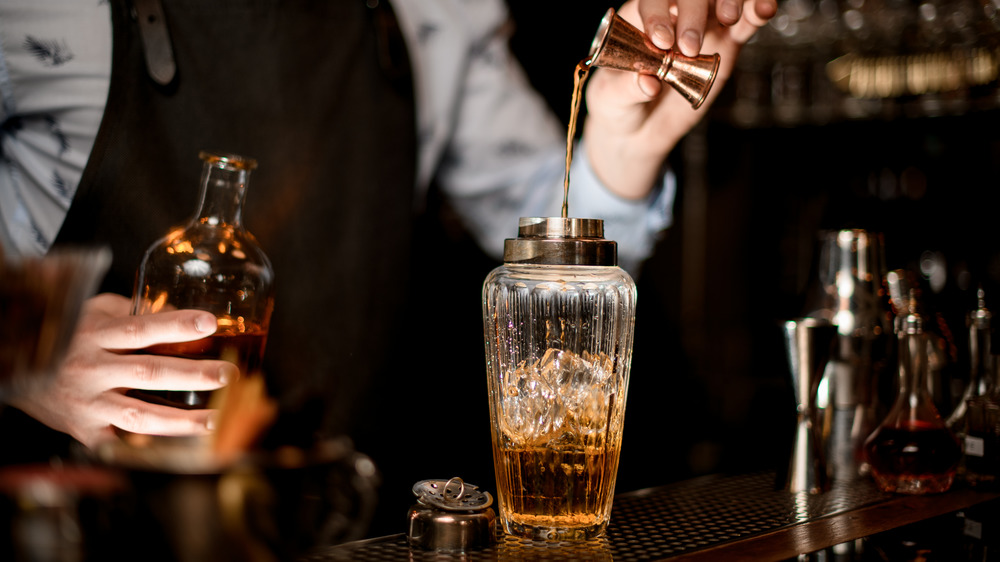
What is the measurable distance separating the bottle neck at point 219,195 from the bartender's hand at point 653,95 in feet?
1.79

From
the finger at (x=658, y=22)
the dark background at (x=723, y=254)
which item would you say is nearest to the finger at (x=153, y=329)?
the finger at (x=658, y=22)

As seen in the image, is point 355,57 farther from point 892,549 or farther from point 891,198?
point 891,198

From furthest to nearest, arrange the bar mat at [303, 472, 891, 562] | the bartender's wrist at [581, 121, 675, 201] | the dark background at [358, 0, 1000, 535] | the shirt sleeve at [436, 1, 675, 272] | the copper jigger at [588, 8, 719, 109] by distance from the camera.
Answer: the dark background at [358, 0, 1000, 535]
the shirt sleeve at [436, 1, 675, 272]
the bartender's wrist at [581, 121, 675, 201]
the copper jigger at [588, 8, 719, 109]
the bar mat at [303, 472, 891, 562]

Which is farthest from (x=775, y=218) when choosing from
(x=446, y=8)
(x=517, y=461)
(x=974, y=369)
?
(x=517, y=461)

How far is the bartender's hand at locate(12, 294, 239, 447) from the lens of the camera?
0.94 m

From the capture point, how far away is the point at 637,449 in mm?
3367

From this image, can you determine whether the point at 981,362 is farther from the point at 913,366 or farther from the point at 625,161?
the point at 625,161

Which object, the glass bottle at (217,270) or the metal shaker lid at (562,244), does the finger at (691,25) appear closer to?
the metal shaker lid at (562,244)

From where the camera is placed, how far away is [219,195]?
106cm

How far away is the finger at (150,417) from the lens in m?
0.95

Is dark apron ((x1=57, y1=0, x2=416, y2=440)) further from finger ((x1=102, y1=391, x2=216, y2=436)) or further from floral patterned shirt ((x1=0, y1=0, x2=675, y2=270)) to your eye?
finger ((x1=102, y1=391, x2=216, y2=436))

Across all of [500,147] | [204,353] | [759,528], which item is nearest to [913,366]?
[759,528]

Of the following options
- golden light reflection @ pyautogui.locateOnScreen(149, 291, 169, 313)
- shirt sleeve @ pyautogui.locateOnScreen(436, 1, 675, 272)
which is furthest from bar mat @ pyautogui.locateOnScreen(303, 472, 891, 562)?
shirt sleeve @ pyautogui.locateOnScreen(436, 1, 675, 272)

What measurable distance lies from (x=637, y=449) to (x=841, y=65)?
5.67 ft
